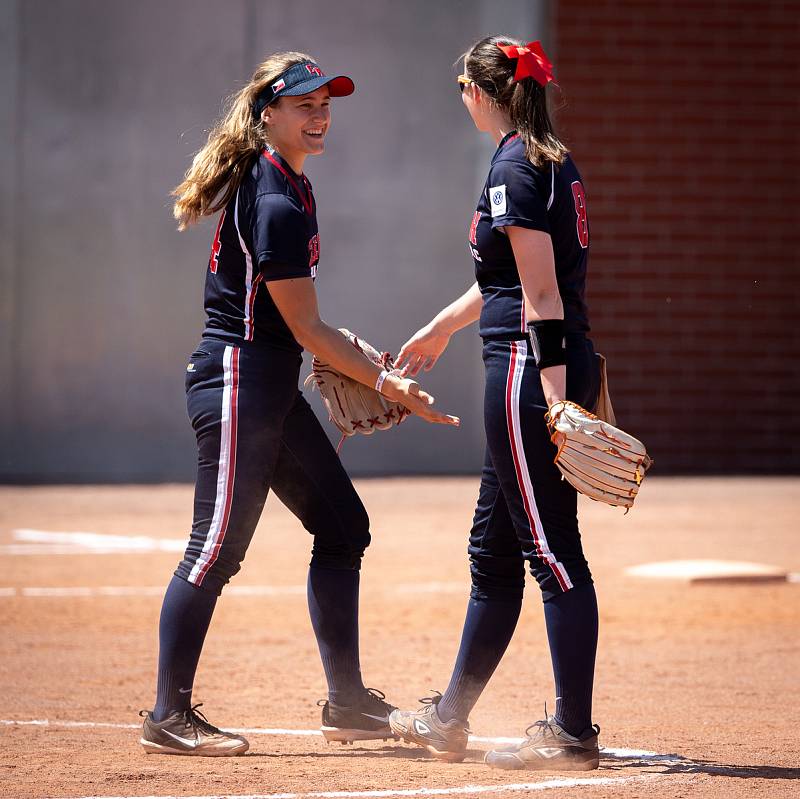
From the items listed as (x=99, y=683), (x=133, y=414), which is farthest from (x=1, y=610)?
(x=133, y=414)

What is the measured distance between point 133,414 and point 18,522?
4.84 m

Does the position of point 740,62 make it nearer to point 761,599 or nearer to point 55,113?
point 55,113

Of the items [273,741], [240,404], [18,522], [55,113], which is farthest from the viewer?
[55,113]

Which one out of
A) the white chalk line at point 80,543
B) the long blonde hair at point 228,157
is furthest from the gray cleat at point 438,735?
the white chalk line at point 80,543

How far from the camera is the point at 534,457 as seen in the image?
167 inches

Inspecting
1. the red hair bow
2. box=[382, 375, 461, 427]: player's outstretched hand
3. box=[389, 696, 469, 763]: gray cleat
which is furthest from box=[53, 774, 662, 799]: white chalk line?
the red hair bow

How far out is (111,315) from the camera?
1709 cm

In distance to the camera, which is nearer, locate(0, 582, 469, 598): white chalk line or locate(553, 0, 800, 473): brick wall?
locate(0, 582, 469, 598): white chalk line

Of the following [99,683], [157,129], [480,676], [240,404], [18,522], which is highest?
[157,129]

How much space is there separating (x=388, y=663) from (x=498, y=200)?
300cm

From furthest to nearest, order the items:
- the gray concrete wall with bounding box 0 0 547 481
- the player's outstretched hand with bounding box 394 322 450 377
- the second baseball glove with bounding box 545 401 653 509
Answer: the gray concrete wall with bounding box 0 0 547 481 → the player's outstretched hand with bounding box 394 322 450 377 → the second baseball glove with bounding box 545 401 653 509

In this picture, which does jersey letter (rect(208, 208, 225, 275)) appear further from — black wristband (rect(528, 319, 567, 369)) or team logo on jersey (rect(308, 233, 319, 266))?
black wristband (rect(528, 319, 567, 369))

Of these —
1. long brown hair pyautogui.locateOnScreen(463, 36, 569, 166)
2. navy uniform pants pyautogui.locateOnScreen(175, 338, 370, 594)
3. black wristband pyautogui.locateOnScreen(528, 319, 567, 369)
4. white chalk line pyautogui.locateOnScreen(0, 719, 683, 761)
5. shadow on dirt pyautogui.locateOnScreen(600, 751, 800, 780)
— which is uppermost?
long brown hair pyautogui.locateOnScreen(463, 36, 569, 166)

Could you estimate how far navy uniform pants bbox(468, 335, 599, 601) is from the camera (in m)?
4.25
